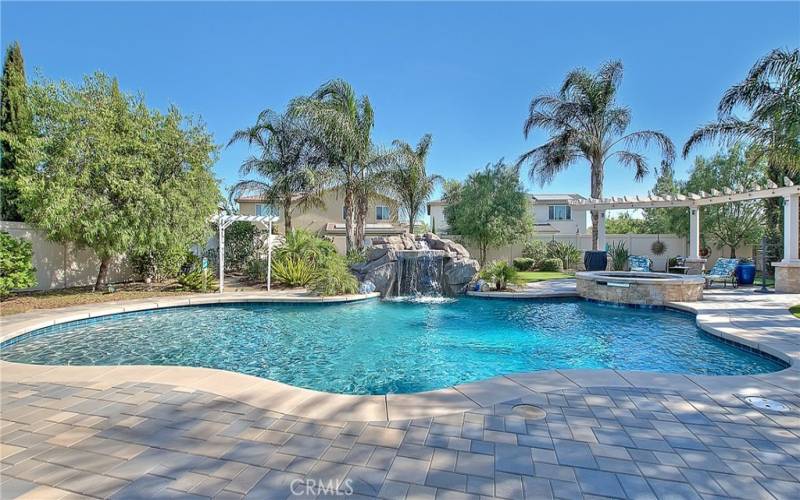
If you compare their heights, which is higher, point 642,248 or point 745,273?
point 642,248

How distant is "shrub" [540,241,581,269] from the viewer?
24.0 metres

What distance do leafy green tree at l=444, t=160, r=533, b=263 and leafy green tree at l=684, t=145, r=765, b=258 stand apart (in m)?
10.5

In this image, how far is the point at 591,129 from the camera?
57.1 feet

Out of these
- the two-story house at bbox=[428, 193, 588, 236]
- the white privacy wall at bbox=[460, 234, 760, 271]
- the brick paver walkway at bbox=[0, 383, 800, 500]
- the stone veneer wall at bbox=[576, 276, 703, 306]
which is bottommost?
the brick paver walkway at bbox=[0, 383, 800, 500]

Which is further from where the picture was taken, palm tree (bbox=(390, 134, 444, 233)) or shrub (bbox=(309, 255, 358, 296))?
palm tree (bbox=(390, 134, 444, 233))

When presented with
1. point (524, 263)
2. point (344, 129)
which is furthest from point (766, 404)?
point (524, 263)

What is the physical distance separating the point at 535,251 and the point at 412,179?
36.9 ft

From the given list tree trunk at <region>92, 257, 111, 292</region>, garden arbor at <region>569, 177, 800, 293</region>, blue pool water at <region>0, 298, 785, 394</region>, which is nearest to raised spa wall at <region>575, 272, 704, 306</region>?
blue pool water at <region>0, 298, 785, 394</region>

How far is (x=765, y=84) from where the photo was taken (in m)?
11.9

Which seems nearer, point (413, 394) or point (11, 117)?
point (413, 394)

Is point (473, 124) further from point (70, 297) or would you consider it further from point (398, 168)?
point (70, 297)

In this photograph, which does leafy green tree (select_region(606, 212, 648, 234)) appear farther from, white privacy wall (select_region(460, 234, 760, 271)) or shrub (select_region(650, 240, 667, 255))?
shrub (select_region(650, 240, 667, 255))

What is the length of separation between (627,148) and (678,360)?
46.8 feet

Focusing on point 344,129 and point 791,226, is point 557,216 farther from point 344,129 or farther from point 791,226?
point 344,129
